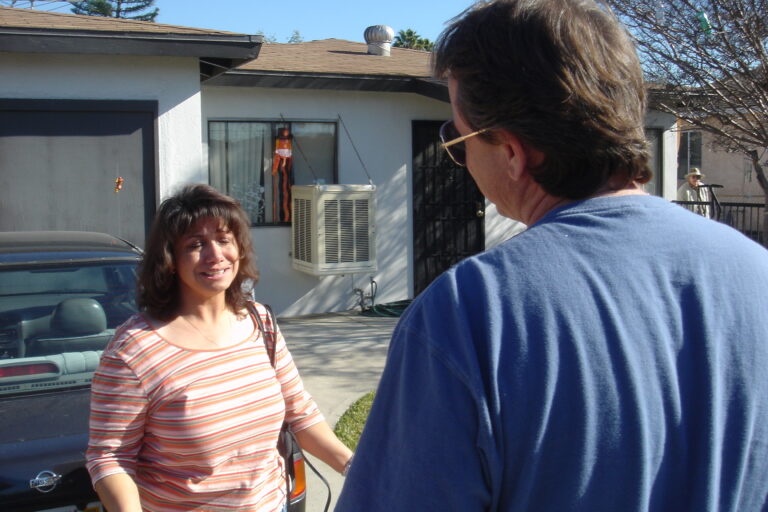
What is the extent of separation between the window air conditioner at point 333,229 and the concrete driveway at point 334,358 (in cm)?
A: 63

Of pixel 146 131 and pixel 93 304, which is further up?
pixel 146 131

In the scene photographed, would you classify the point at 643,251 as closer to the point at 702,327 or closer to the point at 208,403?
the point at 702,327

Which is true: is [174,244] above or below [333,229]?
above

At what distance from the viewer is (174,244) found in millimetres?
2482

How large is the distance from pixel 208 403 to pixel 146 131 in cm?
538

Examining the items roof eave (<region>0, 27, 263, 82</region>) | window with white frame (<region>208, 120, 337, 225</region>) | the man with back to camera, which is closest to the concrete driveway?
window with white frame (<region>208, 120, 337, 225</region>)

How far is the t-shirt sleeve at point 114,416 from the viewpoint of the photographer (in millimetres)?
2168

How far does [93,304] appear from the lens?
3.53 meters

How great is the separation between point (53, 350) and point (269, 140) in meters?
6.34

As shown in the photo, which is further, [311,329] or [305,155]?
[305,155]

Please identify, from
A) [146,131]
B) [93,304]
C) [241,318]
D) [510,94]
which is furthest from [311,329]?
[510,94]

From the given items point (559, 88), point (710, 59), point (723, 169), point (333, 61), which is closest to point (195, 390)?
point (559, 88)

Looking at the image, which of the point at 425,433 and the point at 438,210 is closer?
the point at 425,433

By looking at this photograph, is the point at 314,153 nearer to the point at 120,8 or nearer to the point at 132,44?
the point at 132,44
